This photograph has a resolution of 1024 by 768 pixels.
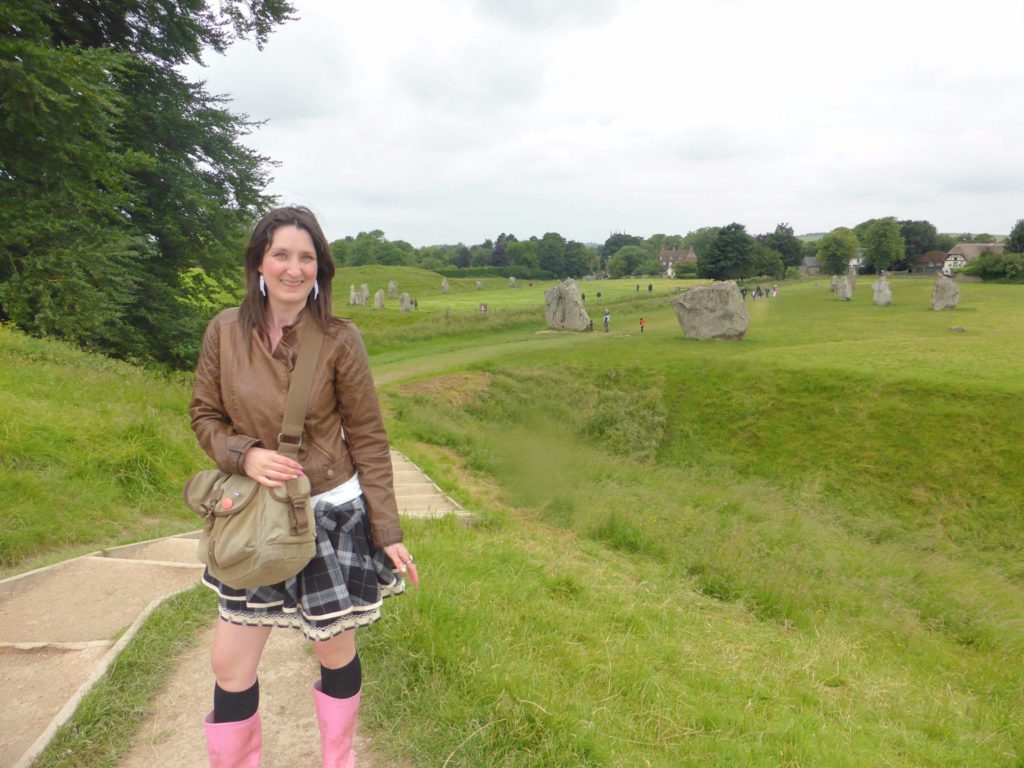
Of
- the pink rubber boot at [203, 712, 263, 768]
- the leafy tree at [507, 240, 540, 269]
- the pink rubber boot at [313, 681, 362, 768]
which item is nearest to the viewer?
the pink rubber boot at [203, 712, 263, 768]

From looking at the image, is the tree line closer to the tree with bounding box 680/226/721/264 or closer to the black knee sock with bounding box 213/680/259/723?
the black knee sock with bounding box 213/680/259/723

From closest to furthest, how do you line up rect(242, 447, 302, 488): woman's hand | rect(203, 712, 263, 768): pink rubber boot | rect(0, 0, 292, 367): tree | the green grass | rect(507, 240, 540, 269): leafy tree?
1. rect(242, 447, 302, 488): woman's hand
2. rect(203, 712, 263, 768): pink rubber boot
3. the green grass
4. rect(0, 0, 292, 367): tree
5. rect(507, 240, 540, 269): leafy tree

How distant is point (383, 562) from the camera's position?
277cm

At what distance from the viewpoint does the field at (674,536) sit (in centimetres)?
369

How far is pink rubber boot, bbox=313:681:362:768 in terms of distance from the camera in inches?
109

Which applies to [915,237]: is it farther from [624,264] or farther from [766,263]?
[624,264]

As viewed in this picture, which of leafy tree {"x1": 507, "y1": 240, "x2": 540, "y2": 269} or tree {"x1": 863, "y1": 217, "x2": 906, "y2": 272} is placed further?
leafy tree {"x1": 507, "y1": 240, "x2": 540, "y2": 269}

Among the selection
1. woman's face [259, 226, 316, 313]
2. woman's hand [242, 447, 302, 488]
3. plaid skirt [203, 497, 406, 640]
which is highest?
woman's face [259, 226, 316, 313]

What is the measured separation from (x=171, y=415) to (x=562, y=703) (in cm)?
842

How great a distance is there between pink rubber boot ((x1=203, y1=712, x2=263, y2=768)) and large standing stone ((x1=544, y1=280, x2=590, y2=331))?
2894cm

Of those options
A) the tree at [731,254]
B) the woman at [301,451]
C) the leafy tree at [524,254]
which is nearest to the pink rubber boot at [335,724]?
the woman at [301,451]

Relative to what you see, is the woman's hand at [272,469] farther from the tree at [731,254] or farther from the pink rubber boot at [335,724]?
the tree at [731,254]

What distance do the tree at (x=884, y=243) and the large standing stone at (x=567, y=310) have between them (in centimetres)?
6043

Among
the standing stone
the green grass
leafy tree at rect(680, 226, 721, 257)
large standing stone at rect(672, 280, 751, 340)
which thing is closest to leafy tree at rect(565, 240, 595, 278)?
leafy tree at rect(680, 226, 721, 257)
